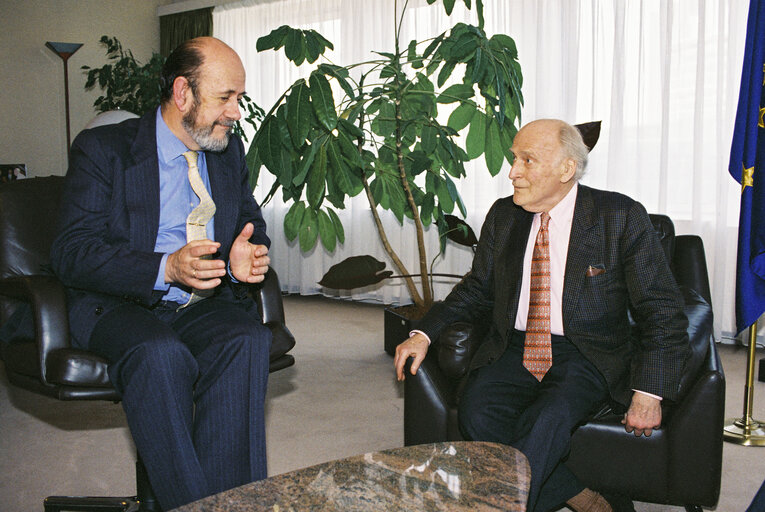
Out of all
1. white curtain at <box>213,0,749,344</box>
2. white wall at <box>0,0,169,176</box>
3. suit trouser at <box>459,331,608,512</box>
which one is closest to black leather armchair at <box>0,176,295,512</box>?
suit trouser at <box>459,331,608,512</box>

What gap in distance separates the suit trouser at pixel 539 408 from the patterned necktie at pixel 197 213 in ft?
2.58

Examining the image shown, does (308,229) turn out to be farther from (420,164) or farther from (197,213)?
(197,213)

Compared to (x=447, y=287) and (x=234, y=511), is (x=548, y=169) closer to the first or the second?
(x=234, y=511)

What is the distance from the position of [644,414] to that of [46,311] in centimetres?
149

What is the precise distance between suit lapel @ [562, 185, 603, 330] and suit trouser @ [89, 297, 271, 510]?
0.80m

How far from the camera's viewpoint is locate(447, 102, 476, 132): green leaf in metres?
3.17

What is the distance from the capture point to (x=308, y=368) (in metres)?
3.61

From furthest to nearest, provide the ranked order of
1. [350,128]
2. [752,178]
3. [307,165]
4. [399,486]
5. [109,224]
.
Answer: [350,128] → [307,165] → [752,178] → [109,224] → [399,486]

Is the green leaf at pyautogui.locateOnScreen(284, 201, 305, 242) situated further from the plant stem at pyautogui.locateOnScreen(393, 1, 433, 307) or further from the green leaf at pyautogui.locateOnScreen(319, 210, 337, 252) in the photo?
the plant stem at pyautogui.locateOnScreen(393, 1, 433, 307)

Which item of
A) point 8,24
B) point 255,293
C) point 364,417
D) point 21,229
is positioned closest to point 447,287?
point 364,417

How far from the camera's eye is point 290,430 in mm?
2691

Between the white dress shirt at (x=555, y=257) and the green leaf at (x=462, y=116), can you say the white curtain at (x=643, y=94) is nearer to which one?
the green leaf at (x=462, y=116)

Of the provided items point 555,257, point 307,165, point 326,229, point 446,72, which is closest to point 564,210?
point 555,257

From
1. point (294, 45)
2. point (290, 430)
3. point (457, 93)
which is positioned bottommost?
point (290, 430)
